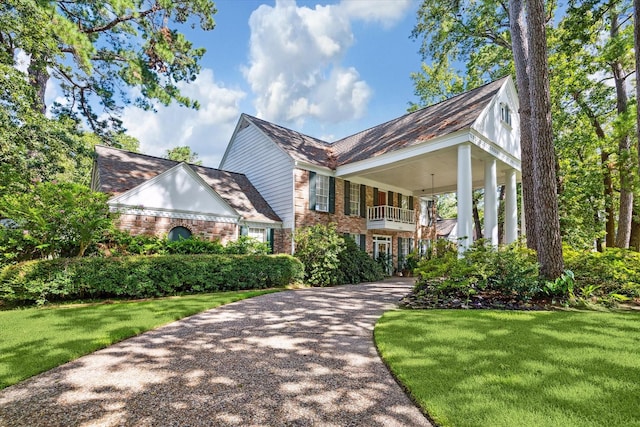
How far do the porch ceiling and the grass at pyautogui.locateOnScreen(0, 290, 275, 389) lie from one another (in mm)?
8535

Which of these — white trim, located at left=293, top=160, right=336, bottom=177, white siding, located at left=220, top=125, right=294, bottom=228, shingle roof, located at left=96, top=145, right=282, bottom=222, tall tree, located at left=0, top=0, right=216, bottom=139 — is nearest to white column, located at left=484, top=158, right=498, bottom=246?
white trim, located at left=293, top=160, right=336, bottom=177

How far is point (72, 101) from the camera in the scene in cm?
1498

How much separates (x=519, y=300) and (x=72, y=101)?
64.4 ft

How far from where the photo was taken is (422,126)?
39.9ft

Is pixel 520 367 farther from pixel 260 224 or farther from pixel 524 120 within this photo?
pixel 260 224

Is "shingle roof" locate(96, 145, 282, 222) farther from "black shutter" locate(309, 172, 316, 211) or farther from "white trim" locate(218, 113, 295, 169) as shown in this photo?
"white trim" locate(218, 113, 295, 169)

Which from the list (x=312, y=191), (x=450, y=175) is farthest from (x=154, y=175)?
(x=450, y=175)

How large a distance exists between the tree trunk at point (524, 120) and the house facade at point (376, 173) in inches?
53.9

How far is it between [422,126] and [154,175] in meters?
10.4

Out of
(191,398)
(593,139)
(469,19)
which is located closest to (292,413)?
(191,398)

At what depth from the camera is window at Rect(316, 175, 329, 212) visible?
1367cm

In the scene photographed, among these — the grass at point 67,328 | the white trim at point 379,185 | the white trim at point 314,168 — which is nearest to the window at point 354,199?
the white trim at point 379,185

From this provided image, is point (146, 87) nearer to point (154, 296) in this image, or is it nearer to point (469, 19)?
point (154, 296)

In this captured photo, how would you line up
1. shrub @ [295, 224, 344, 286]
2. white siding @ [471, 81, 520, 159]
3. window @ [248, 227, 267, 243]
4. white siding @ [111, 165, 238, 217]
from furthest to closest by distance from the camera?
window @ [248, 227, 267, 243], shrub @ [295, 224, 344, 286], white siding @ [471, 81, 520, 159], white siding @ [111, 165, 238, 217]
